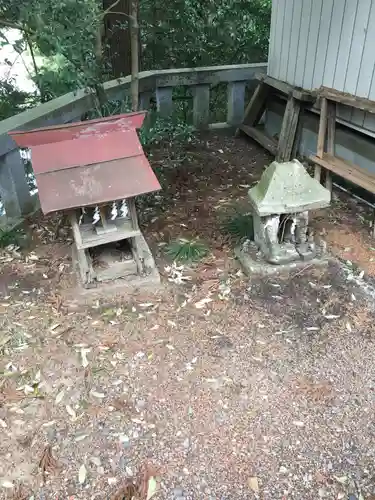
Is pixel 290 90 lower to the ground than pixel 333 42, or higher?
lower

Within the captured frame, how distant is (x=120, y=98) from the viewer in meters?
5.86

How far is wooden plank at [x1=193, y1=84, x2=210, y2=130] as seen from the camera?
6805 mm

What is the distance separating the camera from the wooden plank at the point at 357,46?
173 inches

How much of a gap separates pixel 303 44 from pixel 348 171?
1.86 meters

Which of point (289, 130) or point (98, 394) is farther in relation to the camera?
point (289, 130)

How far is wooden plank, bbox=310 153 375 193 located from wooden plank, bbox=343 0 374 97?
664mm

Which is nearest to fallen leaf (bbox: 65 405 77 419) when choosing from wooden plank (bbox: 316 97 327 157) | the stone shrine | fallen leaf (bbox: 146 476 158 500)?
fallen leaf (bbox: 146 476 158 500)

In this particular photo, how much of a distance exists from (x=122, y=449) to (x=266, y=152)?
468 cm

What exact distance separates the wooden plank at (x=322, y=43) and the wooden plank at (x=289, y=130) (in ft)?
1.09

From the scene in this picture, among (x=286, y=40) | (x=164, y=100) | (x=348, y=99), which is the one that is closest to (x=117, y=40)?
(x=164, y=100)

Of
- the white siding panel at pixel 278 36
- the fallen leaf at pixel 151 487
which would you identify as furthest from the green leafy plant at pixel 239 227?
the white siding panel at pixel 278 36

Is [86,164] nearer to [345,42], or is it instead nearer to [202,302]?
[202,302]

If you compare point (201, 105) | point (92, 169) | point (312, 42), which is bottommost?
point (201, 105)

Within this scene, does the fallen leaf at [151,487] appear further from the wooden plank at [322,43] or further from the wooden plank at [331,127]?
the wooden plank at [322,43]
